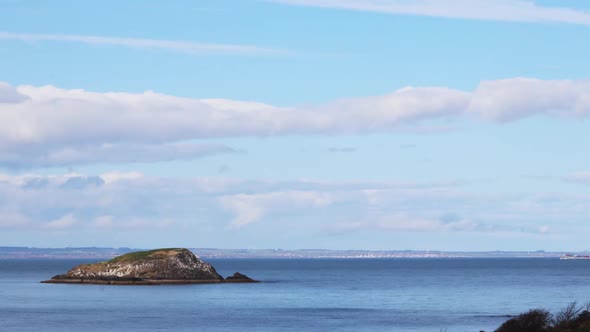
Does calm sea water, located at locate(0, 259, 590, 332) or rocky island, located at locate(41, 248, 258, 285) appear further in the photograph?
rocky island, located at locate(41, 248, 258, 285)

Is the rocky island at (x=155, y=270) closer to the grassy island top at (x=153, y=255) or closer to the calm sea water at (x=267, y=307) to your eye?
the grassy island top at (x=153, y=255)

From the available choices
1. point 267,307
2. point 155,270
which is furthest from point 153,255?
point 267,307

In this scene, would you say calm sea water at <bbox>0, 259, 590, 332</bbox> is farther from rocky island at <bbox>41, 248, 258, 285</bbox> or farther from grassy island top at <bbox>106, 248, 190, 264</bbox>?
grassy island top at <bbox>106, 248, 190, 264</bbox>

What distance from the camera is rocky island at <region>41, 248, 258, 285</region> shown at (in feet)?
560

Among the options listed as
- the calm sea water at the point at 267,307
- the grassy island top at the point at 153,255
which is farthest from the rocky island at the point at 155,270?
the calm sea water at the point at 267,307

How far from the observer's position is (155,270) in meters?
171

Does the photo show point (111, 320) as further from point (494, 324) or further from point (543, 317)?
point (543, 317)

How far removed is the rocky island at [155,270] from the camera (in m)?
171

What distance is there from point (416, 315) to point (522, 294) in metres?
43.6

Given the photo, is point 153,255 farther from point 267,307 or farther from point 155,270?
point 267,307

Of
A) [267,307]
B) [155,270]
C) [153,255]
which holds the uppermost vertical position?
[153,255]

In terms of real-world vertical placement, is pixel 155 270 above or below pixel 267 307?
above

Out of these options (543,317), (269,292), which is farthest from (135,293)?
(543,317)

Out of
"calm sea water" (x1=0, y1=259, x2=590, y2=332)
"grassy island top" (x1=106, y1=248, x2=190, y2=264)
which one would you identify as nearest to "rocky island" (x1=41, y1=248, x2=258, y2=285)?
"grassy island top" (x1=106, y1=248, x2=190, y2=264)
